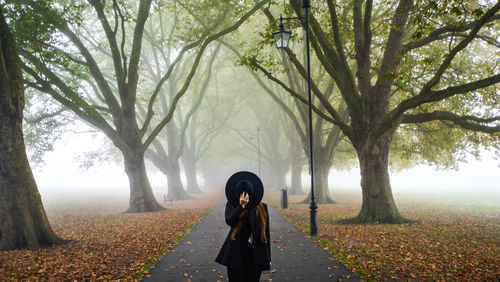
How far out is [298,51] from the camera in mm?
25156

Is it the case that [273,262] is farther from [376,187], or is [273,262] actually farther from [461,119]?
[461,119]

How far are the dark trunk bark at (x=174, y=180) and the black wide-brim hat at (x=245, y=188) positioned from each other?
25089 millimetres

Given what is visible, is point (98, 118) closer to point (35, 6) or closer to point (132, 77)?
point (132, 77)

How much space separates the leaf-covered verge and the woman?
9.45 feet

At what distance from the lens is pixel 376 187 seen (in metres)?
12.6

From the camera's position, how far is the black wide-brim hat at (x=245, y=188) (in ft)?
12.9

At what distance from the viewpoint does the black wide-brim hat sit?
3.92m

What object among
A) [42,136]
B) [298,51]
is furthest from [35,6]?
[298,51]

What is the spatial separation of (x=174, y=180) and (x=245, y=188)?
87.1 ft

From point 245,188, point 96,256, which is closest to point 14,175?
point 96,256

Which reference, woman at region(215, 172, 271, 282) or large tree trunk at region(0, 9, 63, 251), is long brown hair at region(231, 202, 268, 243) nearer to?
woman at region(215, 172, 271, 282)

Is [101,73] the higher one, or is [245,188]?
[101,73]

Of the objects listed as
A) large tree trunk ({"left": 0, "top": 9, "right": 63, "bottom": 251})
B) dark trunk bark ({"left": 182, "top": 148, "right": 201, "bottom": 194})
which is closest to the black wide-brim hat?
large tree trunk ({"left": 0, "top": 9, "right": 63, "bottom": 251})

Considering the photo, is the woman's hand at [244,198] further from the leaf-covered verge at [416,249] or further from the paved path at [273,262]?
the leaf-covered verge at [416,249]
